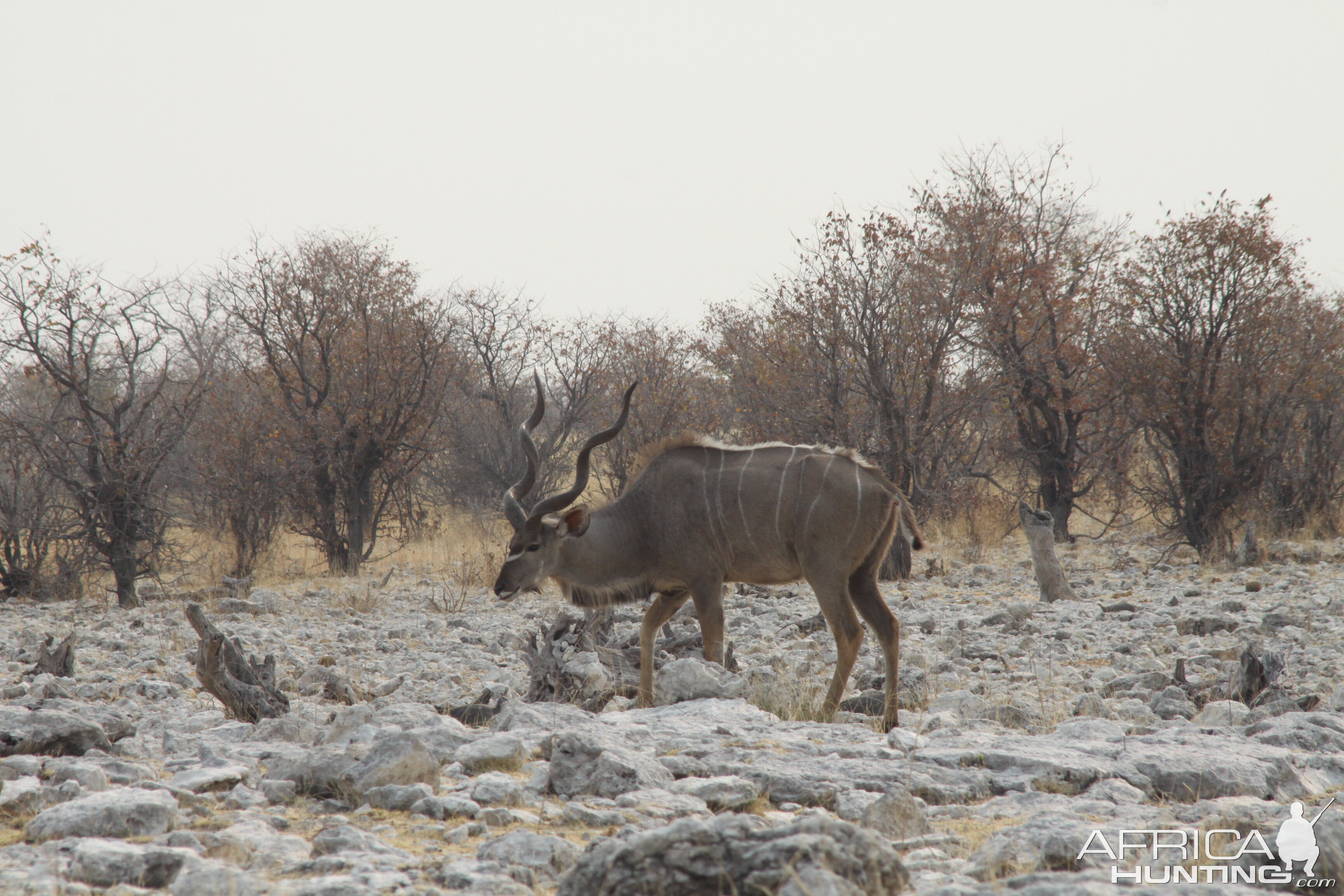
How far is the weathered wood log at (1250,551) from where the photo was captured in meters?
13.3

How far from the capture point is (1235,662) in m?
7.18

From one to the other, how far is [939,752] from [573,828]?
177 centimetres

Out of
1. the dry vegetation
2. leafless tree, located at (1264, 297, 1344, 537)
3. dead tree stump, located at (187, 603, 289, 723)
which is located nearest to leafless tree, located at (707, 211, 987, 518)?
the dry vegetation

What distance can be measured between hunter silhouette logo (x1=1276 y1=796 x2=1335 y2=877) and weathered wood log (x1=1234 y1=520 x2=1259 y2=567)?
38.4ft

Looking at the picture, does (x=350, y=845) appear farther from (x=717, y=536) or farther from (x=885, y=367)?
(x=885, y=367)

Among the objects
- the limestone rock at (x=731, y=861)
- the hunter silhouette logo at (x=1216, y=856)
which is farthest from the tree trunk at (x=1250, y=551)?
the limestone rock at (x=731, y=861)

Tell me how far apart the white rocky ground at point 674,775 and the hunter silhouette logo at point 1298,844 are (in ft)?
0.10

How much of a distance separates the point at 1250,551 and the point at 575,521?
9957 millimetres

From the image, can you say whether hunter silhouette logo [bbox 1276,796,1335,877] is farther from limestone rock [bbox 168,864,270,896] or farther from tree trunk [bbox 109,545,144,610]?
tree trunk [bbox 109,545,144,610]

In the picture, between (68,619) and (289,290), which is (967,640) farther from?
(289,290)

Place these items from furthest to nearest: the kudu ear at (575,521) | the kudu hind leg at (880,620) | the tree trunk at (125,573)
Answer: the tree trunk at (125,573) → the kudu ear at (575,521) → the kudu hind leg at (880,620)

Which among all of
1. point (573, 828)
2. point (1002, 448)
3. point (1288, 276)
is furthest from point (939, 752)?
point (1002, 448)

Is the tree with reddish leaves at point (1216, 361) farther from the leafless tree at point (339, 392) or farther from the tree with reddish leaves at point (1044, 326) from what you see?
the leafless tree at point (339, 392)

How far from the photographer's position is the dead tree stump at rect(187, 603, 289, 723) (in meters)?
5.72
